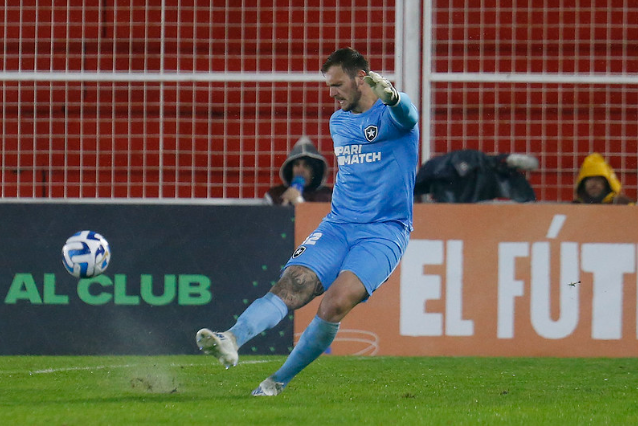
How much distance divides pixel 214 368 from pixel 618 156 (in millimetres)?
3629

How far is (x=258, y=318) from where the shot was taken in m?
5.02

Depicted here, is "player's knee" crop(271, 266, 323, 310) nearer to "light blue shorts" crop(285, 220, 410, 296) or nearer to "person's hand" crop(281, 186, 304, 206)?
"light blue shorts" crop(285, 220, 410, 296)

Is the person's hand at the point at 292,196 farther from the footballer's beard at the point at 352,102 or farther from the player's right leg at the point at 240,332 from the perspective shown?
the player's right leg at the point at 240,332

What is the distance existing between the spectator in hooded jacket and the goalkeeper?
2.70 m

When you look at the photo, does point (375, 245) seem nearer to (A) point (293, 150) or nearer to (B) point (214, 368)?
(B) point (214, 368)

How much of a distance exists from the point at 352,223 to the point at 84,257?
6.53ft

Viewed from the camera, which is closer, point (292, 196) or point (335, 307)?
point (335, 307)

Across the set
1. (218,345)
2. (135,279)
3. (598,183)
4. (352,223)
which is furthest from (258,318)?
(598,183)

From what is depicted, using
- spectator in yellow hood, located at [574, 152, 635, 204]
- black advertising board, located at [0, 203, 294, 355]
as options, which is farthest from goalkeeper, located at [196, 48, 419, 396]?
spectator in yellow hood, located at [574, 152, 635, 204]

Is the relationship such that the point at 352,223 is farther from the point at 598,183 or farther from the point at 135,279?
the point at 598,183

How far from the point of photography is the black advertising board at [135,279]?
800cm

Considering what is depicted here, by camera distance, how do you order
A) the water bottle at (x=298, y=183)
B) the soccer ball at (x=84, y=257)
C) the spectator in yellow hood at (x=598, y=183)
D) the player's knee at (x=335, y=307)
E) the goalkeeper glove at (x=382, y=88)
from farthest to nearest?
the spectator in yellow hood at (x=598, y=183) → the water bottle at (x=298, y=183) → the soccer ball at (x=84, y=257) → the player's knee at (x=335, y=307) → the goalkeeper glove at (x=382, y=88)

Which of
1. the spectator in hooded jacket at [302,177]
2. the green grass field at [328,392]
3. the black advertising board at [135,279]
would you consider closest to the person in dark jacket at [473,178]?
the spectator in hooded jacket at [302,177]

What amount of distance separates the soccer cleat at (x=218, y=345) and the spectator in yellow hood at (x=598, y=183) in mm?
4425
